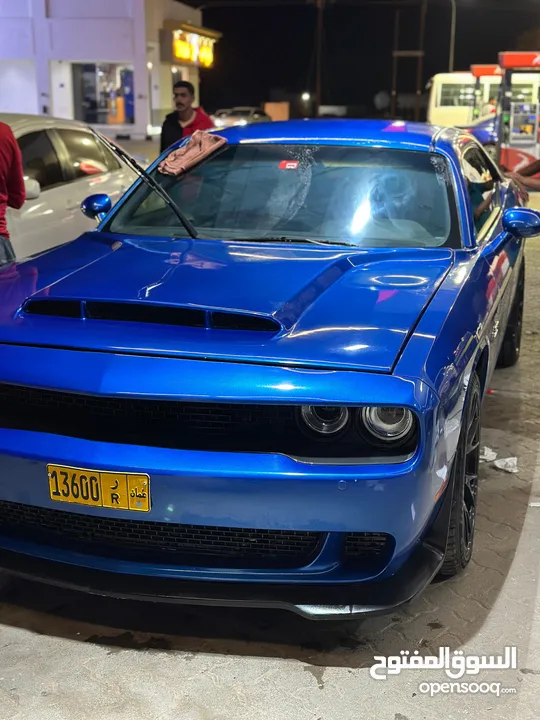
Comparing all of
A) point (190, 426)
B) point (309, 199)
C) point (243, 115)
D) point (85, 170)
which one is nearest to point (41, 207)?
point (85, 170)

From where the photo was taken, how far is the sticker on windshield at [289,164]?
154 inches

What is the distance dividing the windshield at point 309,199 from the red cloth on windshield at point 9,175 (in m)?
1.17

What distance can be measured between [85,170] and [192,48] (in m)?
29.8

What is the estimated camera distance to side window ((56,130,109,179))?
21.3 ft

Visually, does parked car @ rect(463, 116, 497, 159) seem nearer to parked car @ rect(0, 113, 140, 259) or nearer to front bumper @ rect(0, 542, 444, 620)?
parked car @ rect(0, 113, 140, 259)

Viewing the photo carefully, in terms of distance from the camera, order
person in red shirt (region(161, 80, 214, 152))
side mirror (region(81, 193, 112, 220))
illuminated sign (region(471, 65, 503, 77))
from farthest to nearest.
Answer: illuminated sign (region(471, 65, 503, 77)), person in red shirt (region(161, 80, 214, 152)), side mirror (region(81, 193, 112, 220))

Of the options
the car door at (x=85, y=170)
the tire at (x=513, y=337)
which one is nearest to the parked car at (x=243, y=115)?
the car door at (x=85, y=170)

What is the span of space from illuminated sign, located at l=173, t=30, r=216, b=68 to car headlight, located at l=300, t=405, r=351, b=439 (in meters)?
31.3

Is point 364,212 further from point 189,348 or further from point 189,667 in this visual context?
point 189,667

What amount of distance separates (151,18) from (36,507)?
2972cm

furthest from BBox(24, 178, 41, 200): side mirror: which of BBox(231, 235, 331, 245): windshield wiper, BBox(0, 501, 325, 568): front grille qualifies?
BBox(0, 501, 325, 568): front grille

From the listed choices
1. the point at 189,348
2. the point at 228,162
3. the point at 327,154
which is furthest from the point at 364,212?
the point at 189,348

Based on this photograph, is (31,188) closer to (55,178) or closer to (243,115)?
(55,178)

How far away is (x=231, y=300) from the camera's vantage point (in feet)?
8.73
